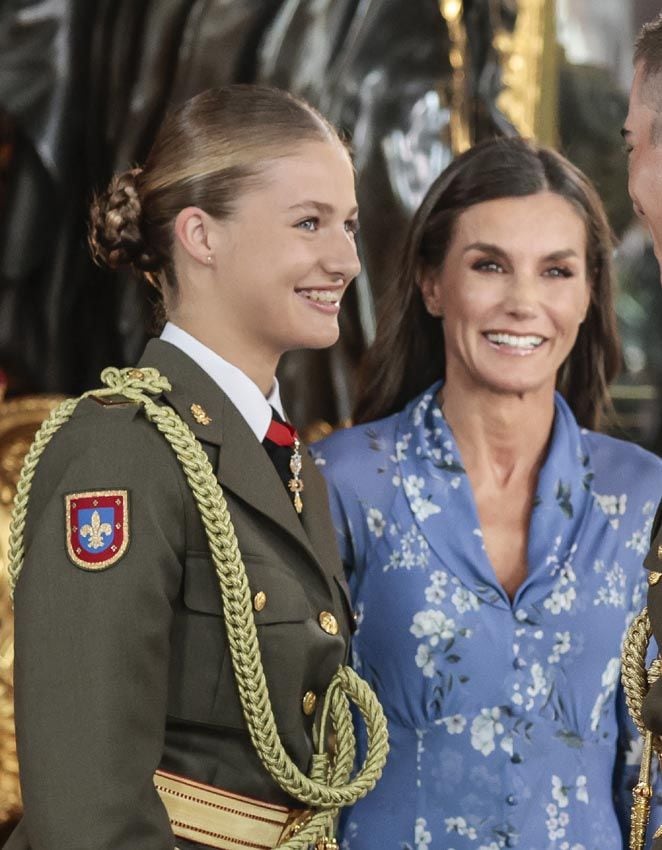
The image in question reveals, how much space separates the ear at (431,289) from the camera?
1956 millimetres

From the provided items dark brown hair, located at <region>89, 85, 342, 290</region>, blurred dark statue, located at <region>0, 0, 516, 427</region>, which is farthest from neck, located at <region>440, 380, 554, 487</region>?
blurred dark statue, located at <region>0, 0, 516, 427</region>

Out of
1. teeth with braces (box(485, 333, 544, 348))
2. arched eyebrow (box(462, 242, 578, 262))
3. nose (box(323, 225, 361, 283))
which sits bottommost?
teeth with braces (box(485, 333, 544, 348))

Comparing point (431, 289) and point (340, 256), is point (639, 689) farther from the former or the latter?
point (431, 289)

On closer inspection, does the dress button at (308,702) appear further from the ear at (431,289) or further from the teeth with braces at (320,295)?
the ear at (431,289)

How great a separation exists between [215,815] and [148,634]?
0.18m

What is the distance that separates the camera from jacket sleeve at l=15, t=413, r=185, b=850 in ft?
3.95

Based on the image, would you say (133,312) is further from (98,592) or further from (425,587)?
(98,592)

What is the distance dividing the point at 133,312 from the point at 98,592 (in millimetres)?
1628

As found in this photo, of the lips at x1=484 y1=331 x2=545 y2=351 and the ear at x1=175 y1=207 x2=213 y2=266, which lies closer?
the ear at x1=175 y1=207 x2=213 y2=266

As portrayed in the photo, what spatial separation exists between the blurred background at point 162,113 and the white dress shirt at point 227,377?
1.16 meters

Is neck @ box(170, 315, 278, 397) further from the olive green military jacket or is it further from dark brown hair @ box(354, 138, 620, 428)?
dark brown hair @ box(354, 138, 620, 428)

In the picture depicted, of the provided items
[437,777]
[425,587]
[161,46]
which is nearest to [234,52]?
[161,46]

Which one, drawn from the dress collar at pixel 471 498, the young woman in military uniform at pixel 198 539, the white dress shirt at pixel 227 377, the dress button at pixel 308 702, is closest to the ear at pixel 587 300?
the dress collar at pixel 471 498

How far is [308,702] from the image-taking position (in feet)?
4.49
